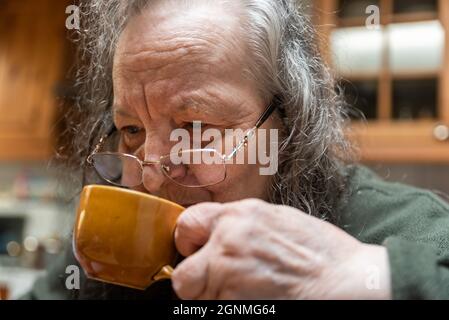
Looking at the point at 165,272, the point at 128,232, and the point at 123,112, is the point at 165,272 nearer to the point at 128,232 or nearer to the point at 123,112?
the point at 128,232

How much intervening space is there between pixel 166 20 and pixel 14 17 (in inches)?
95.0

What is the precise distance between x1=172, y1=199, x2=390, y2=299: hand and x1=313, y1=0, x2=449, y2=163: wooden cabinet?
156cm

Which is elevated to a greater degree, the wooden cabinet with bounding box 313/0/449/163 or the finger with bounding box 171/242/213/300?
the wooden cabinet with bounding box 313/0/449/163

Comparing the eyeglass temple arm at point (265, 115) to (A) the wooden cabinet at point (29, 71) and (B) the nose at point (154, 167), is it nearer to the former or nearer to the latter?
(B) the nose at point (154, 167)

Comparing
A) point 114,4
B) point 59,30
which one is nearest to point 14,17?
point 59,30

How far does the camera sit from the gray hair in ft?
2.54

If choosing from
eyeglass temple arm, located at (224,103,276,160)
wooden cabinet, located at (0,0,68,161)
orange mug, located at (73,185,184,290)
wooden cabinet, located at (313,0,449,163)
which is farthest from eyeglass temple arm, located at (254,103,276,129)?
wooden cabinet, located at (0,0,68,161)

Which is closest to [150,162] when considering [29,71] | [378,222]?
[378,222]

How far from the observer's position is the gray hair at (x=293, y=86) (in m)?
0.77

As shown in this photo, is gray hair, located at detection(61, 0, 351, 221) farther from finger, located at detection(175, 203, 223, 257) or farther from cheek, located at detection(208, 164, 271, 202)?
finger, located at detection(175, 203, 223, 257)

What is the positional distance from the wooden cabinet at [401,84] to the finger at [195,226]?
1.55m

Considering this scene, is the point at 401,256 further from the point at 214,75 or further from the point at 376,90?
the point at 376,90

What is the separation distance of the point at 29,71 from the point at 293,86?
7.71 feet

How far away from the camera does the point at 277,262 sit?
46 cm
